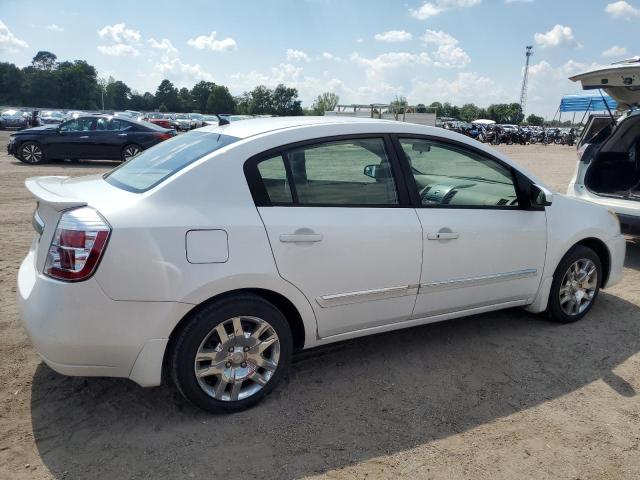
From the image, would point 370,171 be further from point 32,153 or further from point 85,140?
point 32,153

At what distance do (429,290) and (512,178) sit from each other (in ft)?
3.77

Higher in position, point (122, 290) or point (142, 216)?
point (142, 216)

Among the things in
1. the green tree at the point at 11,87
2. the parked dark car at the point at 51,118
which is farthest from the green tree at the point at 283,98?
the parked dark car at the point at 51,118

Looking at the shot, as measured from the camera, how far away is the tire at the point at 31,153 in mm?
14195

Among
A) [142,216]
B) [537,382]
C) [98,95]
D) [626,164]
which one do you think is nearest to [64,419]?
[142,216]

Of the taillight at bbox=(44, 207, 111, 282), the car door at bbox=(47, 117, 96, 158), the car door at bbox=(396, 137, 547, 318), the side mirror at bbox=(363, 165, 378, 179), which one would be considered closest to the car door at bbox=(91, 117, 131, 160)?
the car door at bbox=(47, 117, 96, 158)

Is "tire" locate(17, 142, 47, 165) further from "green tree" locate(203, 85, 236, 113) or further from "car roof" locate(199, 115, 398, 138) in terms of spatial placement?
"green tree" locate(203, 85, 236, 113)

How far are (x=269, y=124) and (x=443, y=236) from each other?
4.38ft

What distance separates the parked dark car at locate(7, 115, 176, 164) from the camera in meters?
14.2

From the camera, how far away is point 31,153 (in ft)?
46.9

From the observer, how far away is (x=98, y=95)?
11994cm

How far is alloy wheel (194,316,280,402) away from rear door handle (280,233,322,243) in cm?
47

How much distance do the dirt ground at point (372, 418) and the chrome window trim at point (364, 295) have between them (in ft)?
1.82

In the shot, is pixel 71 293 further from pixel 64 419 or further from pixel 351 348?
pixel 351 348
